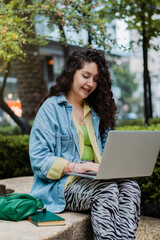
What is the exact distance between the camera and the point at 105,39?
16.6ft

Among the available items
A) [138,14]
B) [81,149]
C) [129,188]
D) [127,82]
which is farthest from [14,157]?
[127,82]

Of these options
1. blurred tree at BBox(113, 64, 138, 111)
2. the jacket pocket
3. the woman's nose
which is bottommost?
blurred tree at BBox(113, 64, 138, 111)

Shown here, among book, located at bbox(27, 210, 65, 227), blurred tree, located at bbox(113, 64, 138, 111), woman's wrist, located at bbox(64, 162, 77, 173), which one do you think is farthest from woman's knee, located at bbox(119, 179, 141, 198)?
blurred tree, located at bbox(113, 64, 138, 111)

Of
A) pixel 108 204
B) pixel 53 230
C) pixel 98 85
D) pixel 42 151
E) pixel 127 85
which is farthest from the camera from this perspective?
pixel 127 85

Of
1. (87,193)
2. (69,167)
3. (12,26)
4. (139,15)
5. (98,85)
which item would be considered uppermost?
(139,15)

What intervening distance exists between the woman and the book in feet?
0.78

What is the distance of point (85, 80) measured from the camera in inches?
123

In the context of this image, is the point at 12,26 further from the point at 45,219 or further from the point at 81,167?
the point at 45,219

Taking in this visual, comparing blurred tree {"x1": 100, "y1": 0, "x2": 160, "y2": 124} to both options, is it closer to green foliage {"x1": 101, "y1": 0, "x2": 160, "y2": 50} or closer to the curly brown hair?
green foliage {"x1": 101, "y1": 0, "x2": 160, "y2": 50}

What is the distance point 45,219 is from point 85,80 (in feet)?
4.31

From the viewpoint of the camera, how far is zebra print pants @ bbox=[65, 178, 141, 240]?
95.1 inches

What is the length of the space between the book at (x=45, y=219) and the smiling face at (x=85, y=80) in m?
1.16

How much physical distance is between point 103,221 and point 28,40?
3446mm

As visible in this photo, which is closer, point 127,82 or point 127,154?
point 127,154
